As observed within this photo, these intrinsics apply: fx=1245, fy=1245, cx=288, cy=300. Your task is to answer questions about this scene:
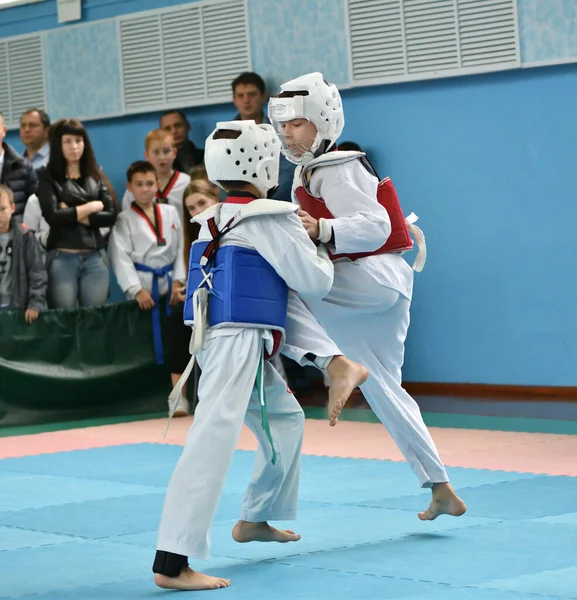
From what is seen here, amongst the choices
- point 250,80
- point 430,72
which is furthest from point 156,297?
point 430,72

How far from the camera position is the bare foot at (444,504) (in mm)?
4758

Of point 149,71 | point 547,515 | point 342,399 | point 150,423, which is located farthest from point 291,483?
point 149,71

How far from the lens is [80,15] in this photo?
1157cm

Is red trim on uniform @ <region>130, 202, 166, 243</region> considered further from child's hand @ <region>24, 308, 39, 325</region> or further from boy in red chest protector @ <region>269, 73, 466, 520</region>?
boy in red chest protector @ <region>269, 73, 466, 520</region>

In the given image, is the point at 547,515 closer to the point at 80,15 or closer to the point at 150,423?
the point at 150,423

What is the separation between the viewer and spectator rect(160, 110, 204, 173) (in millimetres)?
10352

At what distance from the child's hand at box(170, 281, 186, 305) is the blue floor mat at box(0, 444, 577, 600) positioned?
2.61 metres

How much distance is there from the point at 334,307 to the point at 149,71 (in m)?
6.94

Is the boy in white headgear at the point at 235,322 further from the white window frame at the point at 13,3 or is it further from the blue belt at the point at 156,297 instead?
the white window frame at the point at 13,3

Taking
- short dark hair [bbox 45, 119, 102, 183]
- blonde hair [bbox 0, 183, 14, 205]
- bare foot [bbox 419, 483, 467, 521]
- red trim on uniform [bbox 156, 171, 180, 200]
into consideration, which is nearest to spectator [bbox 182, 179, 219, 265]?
short dark hair [bbox 45, 119, 102, 183]

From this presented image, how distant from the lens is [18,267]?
8.71 m

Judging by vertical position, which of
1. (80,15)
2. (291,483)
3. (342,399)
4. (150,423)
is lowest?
(150,423)

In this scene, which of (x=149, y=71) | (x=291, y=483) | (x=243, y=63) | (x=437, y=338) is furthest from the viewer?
(x=149, y=71)

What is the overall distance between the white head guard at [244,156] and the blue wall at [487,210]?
4.89m
